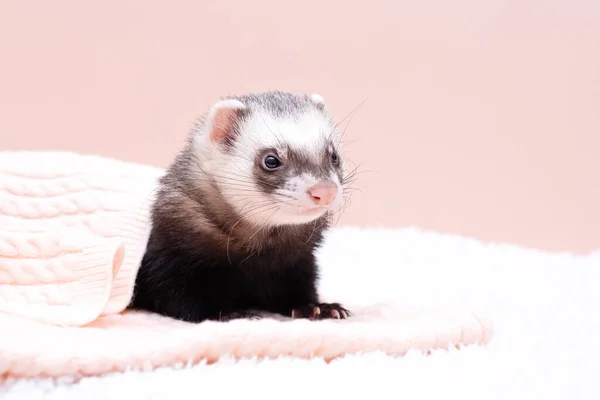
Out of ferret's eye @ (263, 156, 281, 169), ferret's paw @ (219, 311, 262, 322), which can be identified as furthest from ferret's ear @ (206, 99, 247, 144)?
ferret's paw @ (219, 311, 262, 322)

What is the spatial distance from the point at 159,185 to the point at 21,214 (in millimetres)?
349

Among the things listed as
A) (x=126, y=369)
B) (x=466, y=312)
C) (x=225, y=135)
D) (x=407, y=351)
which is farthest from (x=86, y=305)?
(x=466, y=312)

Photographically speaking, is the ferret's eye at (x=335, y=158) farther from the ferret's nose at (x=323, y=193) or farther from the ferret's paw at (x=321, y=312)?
the ferret's paw at (x=321, y=312)

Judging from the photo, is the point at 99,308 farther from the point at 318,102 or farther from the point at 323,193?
→ the point at 318,102

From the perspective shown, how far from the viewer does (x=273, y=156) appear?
1653mm

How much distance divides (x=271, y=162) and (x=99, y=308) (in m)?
0.50

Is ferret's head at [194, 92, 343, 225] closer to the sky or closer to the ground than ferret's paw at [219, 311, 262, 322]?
closer to the sky

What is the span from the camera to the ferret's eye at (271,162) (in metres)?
1.65

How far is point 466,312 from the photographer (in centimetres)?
169

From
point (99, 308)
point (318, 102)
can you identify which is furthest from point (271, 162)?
point (99, 308)

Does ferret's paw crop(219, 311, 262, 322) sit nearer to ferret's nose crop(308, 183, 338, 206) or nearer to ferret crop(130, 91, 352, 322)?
ferret crop(130, 91, 352, 322)

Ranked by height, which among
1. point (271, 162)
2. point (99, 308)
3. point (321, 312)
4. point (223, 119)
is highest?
point (223, 119)

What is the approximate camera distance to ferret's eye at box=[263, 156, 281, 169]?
1.65 metres

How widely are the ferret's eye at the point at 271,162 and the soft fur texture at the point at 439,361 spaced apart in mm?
404
